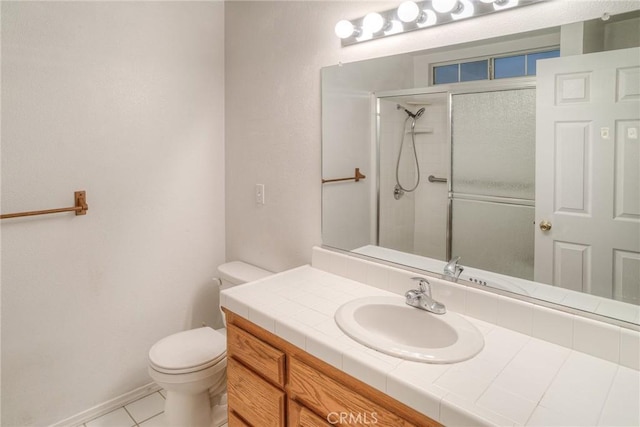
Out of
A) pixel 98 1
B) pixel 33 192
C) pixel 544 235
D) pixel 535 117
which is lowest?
pixel 544 235

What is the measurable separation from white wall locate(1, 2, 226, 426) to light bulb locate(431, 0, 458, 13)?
1.41 m

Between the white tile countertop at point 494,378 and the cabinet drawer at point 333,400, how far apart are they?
0.07m

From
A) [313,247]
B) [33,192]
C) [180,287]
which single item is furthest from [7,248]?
[313,247]

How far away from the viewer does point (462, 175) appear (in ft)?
4.64

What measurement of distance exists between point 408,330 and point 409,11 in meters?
1.15

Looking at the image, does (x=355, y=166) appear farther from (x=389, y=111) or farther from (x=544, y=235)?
(x=544, y=235)

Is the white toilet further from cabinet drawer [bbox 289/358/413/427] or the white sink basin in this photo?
the white sink basin

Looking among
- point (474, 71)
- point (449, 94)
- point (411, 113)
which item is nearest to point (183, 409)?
point (411, 113)

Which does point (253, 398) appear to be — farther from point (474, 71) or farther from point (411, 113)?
point (474, 71)

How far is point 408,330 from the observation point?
1.39 m

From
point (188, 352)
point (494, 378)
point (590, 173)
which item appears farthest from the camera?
point (188, 352)

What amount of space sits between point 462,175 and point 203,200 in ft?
5.04

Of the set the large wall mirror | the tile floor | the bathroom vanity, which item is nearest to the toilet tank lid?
the bathroom vanity

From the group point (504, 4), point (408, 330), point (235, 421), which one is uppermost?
point (504, 4)
